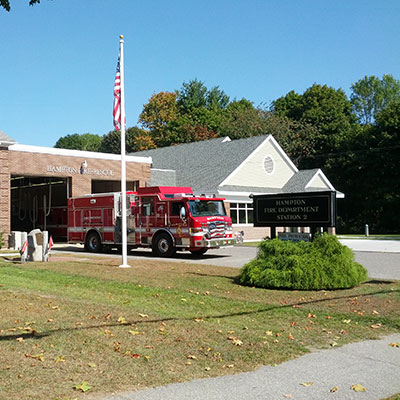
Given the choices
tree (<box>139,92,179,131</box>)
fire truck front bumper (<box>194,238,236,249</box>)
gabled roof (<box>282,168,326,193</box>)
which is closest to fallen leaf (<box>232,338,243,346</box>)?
fire truck front bumper (<box>194,238,236,249</box>)

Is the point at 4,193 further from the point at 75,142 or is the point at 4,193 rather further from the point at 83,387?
the point at 75,142

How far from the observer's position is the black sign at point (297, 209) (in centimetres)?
1331

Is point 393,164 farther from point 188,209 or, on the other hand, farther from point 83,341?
point 83,341

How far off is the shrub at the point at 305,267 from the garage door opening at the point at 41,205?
22.9 meters

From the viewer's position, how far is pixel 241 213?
36.1m

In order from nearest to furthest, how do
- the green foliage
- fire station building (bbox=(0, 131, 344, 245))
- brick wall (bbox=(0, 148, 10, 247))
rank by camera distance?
brick wall (bbox=(0, 148, 10, 247))
fire station building (bbox=(0, 131, 344, 245))
the green foliage

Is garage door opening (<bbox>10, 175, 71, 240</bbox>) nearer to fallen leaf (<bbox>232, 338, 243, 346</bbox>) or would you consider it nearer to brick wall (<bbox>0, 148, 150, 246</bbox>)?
brick wall (<bbox>0, 148, 150, 246</bbox>)

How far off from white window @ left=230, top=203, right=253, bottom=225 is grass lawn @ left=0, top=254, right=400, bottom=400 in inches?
872

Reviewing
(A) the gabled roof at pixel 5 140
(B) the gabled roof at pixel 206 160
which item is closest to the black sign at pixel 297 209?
(A) the gabled roof at pixel 5 140

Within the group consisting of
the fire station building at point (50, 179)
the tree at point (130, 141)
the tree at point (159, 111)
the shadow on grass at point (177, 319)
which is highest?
the tree at point (159, 111)

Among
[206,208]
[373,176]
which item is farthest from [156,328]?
[373,176]

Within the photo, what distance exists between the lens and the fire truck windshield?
21.0 m

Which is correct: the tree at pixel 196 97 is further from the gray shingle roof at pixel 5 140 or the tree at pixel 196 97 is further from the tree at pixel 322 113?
the gray shingle roof at pixel 5 140

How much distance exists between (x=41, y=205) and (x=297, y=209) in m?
26.2
